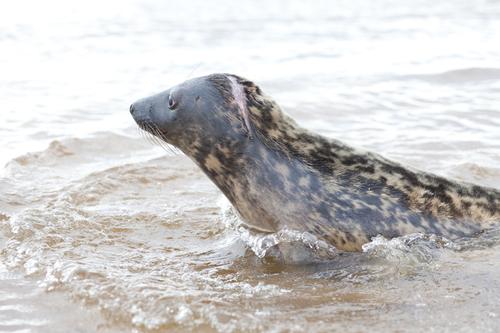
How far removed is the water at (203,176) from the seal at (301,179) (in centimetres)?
13

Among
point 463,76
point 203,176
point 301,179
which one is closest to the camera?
point 301,179

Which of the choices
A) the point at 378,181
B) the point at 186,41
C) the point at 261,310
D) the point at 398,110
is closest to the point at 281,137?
the point at 378,181

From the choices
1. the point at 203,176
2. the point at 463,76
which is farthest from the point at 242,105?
the point at 463,76

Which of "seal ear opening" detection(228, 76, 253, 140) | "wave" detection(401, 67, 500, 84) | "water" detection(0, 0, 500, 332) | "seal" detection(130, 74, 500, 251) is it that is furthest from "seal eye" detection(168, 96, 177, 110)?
"wave" detection(401, 67, 500, 84)

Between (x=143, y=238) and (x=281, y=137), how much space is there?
3.71 ft

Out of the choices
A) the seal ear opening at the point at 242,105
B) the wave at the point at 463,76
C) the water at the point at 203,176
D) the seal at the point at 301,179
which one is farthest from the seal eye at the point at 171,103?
the wave at the point at 463,76

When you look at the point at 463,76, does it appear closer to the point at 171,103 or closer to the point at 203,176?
the point at 203,176

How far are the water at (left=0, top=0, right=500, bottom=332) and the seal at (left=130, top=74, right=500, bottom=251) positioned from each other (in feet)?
0.44

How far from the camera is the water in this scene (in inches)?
181

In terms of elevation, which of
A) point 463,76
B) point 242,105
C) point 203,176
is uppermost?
point 242,105

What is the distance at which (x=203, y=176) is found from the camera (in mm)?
7281

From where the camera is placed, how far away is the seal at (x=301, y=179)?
544 centimetres

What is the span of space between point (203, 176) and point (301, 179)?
1.88m

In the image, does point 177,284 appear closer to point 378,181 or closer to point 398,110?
point 378,181
